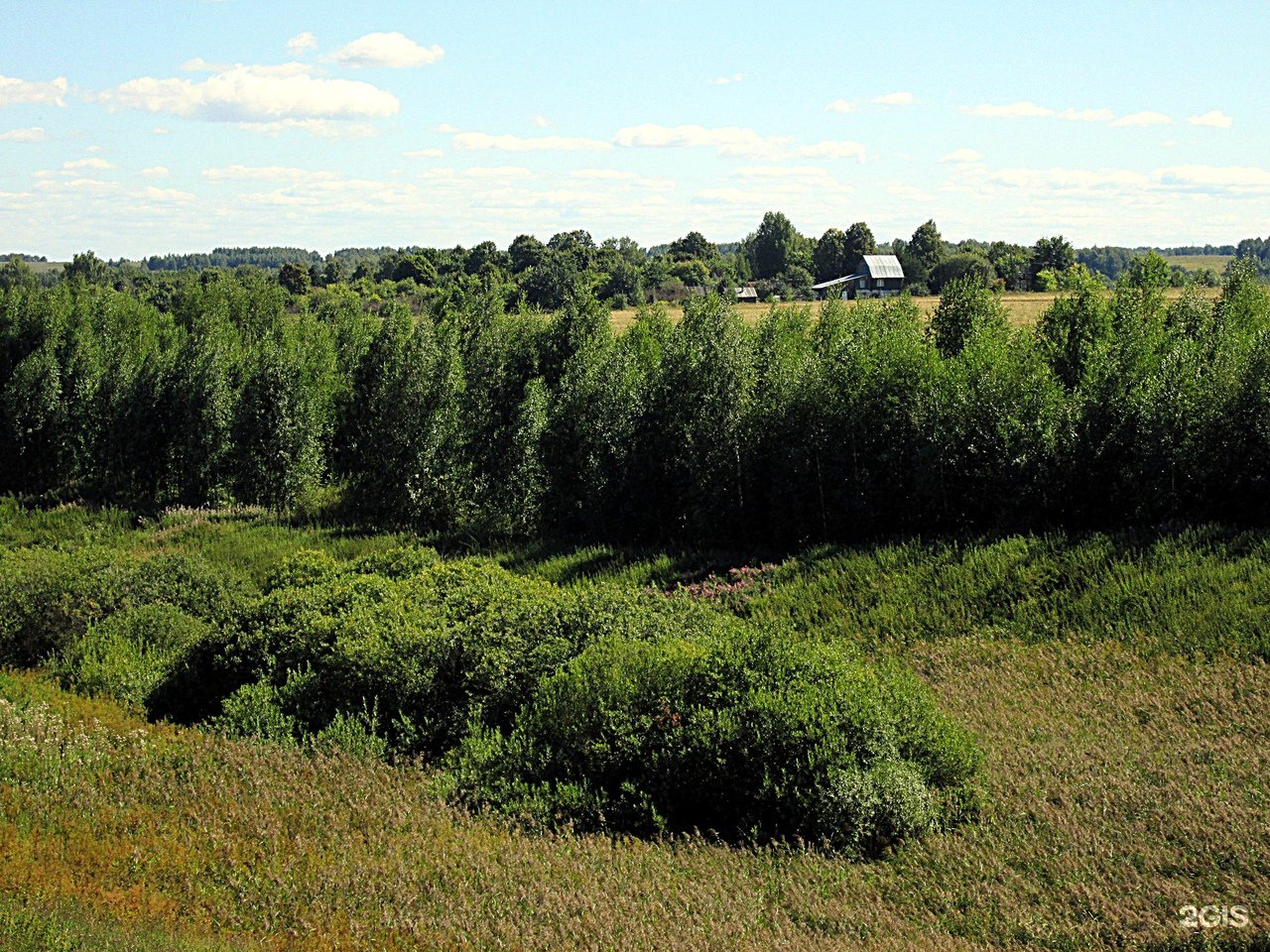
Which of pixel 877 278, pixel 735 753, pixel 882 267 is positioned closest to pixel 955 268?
pixel 877 278

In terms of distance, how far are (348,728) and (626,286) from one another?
98.1 m

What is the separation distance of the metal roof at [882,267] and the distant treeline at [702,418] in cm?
6980

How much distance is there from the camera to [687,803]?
12.3 m

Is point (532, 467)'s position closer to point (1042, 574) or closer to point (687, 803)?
point (1042, 574)

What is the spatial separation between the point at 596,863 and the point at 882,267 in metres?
110

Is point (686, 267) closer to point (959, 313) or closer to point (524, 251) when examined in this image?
point (524, 251)

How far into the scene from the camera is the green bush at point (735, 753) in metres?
11.3

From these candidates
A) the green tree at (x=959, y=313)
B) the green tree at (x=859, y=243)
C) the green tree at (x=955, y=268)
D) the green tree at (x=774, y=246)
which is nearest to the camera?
the green tree at (x=959, y=313)

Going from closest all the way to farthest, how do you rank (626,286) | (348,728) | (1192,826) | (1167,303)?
(1192,826)
(348,728)
(1167,303)
(626,286)

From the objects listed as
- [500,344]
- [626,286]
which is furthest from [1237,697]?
[626,286]

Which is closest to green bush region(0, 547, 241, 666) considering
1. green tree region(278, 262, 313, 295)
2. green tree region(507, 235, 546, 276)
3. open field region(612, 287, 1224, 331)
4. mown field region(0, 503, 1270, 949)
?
mown field region(0, 503, 1270, 949)

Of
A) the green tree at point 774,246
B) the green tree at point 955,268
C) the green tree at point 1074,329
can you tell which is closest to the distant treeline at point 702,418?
the green tree at point 1074,329

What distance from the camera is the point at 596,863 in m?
10.4

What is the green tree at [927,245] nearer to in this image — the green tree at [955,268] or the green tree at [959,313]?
the green tree at [955,268]
